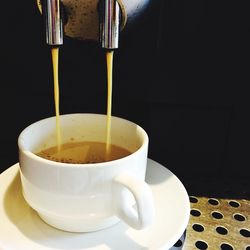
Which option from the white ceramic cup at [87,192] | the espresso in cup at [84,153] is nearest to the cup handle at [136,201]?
the white ceramic cup at [87,192]

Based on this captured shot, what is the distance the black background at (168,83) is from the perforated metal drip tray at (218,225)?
0.08 feet

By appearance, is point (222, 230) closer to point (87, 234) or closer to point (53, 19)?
point (87, 234)

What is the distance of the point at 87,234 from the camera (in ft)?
1.17

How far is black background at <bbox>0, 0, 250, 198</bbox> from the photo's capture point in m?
0.42

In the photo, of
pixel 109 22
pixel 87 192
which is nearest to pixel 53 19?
pixel 109 22

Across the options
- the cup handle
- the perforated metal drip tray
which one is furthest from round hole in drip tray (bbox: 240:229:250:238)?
the cup handle

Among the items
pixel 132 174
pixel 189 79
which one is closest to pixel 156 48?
pixel 189 79

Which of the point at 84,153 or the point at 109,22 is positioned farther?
the point at 84,153

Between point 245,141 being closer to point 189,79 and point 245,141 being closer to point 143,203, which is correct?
point 189,79

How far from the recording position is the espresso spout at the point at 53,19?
0.31m

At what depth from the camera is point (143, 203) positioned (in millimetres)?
312

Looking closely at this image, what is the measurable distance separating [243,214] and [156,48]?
22 cm

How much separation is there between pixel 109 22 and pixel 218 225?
245 millimetres

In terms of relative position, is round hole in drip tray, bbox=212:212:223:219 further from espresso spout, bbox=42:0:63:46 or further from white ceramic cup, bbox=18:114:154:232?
espresso spout, bbox=42:0:63:46
